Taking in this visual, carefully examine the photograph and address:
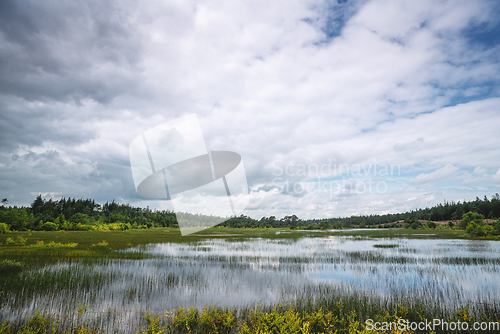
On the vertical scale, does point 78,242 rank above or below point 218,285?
→ above

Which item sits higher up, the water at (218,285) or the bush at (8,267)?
the bush at (8,267)

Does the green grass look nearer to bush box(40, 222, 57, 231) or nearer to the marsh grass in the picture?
the marsh grass

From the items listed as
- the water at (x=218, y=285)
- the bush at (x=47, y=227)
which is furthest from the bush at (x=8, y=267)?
the bush at (x=47, y=227)

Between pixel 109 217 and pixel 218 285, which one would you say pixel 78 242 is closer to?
pixel 218 285

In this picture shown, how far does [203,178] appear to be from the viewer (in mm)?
21984

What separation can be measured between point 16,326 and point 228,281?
30.4 ft

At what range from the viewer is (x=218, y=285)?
1345 centimetres

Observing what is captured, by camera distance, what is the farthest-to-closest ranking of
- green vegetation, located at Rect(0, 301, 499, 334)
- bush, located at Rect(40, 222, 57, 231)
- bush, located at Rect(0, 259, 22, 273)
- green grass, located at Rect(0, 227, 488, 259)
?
bush, located at Rect(40, 222, 57, 231), green grass, located at Rect(0, 227, 488, 259), bush, located at Rect(0, 259, 22, 273), green vegetation, located at Rect(0, 301, 499, 334)

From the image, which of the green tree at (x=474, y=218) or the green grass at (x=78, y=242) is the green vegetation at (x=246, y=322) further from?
the green tree at (x=474, y=218)

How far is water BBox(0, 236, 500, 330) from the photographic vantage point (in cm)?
995

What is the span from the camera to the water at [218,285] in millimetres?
9953

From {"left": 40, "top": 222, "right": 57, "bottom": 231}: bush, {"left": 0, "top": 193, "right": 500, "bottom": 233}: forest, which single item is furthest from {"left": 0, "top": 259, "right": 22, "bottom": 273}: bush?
{"left": 40, "top": 222, "right": 57, "bottom": 231}: bush

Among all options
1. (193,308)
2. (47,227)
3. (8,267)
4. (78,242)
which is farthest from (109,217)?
(193,308)

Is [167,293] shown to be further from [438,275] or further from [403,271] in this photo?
[438,275]
